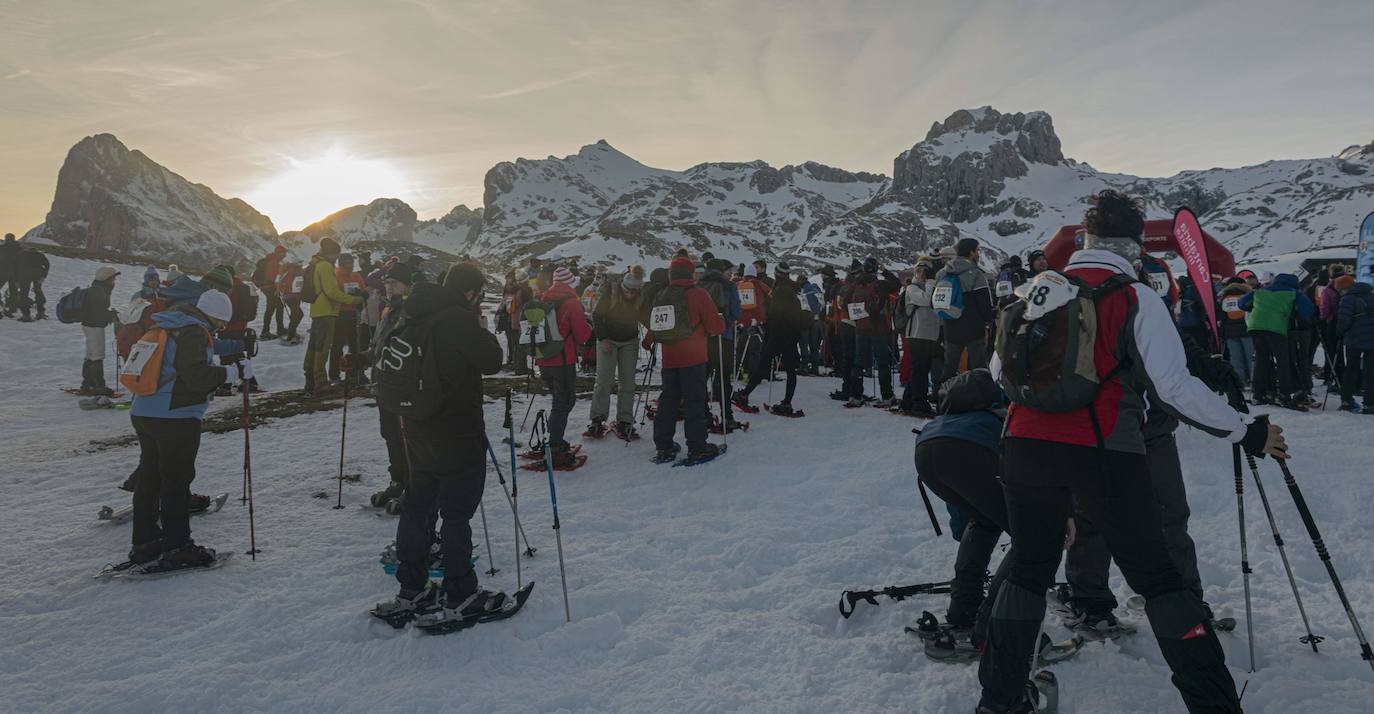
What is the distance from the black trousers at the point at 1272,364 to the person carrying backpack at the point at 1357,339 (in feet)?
2.21

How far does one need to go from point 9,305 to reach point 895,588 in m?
24.1

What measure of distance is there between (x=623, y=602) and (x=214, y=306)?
4.09m

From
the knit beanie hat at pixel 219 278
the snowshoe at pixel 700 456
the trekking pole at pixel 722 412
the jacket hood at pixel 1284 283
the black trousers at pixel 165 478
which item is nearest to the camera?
the black trousers at pixel 165 478

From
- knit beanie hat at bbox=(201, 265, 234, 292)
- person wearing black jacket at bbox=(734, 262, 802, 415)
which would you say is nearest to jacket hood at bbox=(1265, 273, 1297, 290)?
person wearing black jacket at bbox=(734, 262, 802, 415)

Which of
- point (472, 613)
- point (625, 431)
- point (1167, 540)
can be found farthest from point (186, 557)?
point (1167, 540)

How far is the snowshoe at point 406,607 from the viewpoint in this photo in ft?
13.9

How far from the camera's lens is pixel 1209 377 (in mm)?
3529

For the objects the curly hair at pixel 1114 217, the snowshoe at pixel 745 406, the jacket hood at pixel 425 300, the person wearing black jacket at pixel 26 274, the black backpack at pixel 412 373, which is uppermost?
the person wearing black jacket at pixel 26 274

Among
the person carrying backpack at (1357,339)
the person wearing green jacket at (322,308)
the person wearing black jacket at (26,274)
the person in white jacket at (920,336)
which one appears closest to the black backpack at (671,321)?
the person in white jacket at (920,336)

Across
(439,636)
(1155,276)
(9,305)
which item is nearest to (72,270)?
(9,305)

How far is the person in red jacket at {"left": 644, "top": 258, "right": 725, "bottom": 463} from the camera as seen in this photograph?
7.88 meters

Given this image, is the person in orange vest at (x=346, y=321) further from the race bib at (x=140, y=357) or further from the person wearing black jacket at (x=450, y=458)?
the person wearing black jacket at (x=450, y=458)

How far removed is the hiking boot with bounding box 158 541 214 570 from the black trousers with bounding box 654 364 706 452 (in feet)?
15.3

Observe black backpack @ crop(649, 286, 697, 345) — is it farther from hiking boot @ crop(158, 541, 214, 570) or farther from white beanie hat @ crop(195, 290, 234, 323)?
hiking boot @ crop(158, 541, 214, 570)
